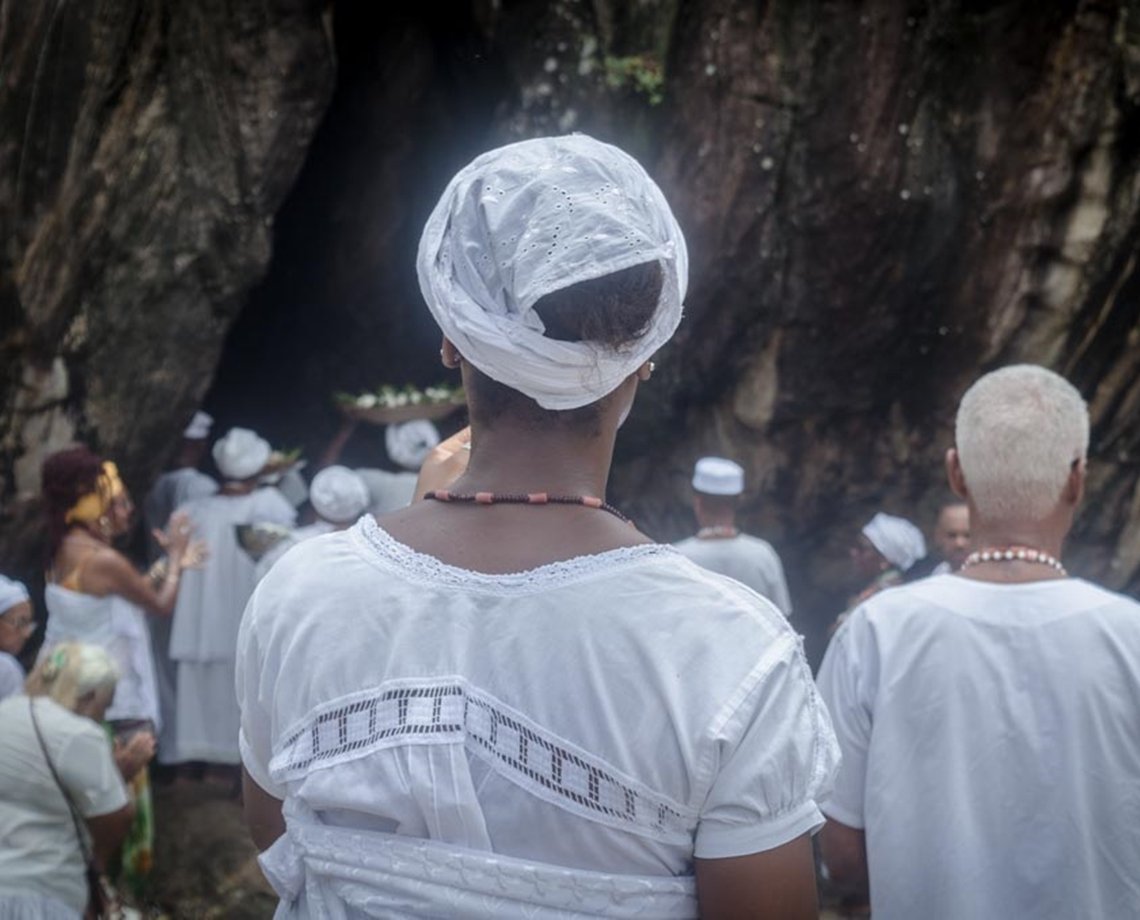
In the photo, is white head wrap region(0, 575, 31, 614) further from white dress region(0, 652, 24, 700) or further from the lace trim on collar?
the lace trim on collar

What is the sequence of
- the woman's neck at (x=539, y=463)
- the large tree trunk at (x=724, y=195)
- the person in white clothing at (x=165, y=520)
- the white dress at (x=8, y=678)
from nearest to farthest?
the woman's neck at (x=539, y=463), the white dress at (x=8, y=678), the large tree trunk at (x=724, y=195), the person in white clothing at (x=165, y=520)

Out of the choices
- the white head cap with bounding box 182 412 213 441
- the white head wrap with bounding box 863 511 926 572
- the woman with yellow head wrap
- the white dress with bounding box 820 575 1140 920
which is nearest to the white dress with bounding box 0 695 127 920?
the woman with yellow head wrap

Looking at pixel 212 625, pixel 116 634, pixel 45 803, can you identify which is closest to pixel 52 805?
pixel 45 803

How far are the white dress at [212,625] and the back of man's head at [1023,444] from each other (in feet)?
17.0

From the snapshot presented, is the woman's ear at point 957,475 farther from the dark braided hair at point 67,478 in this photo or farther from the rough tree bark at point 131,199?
the rough tree bark at point 131,199

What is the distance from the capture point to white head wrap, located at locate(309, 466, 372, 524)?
6660 mm

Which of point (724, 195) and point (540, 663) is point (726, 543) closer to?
point (724, 195)

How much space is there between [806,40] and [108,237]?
3.60m

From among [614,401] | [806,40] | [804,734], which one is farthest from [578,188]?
[806,40]

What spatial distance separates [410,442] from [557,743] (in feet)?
19.7

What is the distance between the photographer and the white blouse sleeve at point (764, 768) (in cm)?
135

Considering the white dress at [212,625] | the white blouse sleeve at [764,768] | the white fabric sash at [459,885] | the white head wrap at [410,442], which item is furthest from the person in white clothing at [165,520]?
the white blouse sleeve at [764,768]

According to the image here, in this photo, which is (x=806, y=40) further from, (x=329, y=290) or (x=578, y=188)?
(x=578, y=188)

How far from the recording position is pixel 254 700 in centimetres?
159
